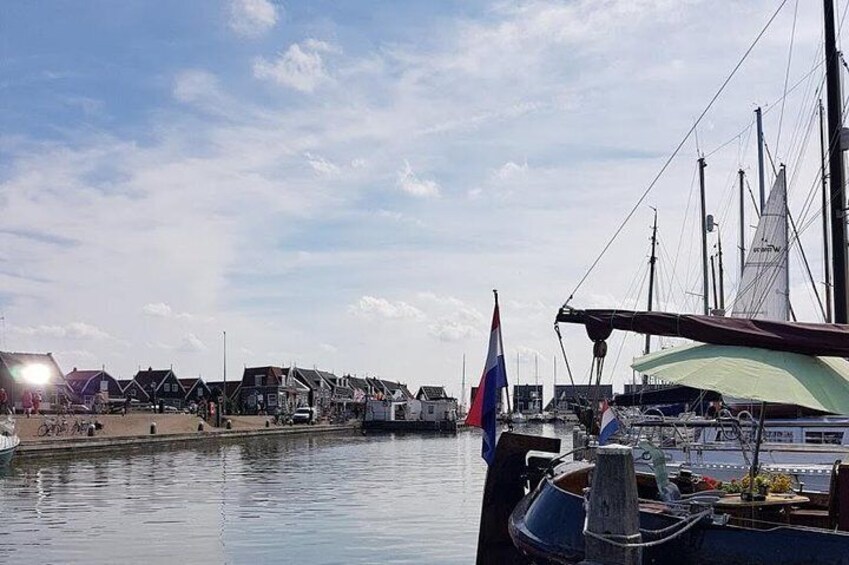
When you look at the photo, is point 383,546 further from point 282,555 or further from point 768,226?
point 768,226

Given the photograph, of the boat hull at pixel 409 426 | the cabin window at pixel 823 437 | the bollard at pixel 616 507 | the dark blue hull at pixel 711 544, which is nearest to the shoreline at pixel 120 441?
the boat hull at pixel 409 426

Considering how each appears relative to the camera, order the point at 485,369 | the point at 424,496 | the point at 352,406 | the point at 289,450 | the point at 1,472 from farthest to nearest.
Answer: the point at 352,406, the point at 289,450, the point at 1,472, the point at 424,496, the point at 485,369

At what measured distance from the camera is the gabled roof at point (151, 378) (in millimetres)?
121812

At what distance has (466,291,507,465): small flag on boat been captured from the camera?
16.2 m

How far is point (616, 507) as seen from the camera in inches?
372

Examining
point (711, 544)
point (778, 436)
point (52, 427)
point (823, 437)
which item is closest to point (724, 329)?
point (711, 544)

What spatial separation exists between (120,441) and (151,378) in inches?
2459

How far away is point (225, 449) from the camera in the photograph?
6625 centimetres

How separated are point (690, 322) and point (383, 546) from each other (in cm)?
1316

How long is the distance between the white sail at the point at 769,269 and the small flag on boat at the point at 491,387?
18.0m

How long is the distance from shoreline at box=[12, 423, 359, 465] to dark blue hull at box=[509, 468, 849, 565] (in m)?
45.4

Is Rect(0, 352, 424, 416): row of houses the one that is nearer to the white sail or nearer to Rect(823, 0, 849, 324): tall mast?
the white sail

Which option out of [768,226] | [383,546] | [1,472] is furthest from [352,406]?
[383,546]

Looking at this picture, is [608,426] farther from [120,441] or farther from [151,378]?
[151,378]
